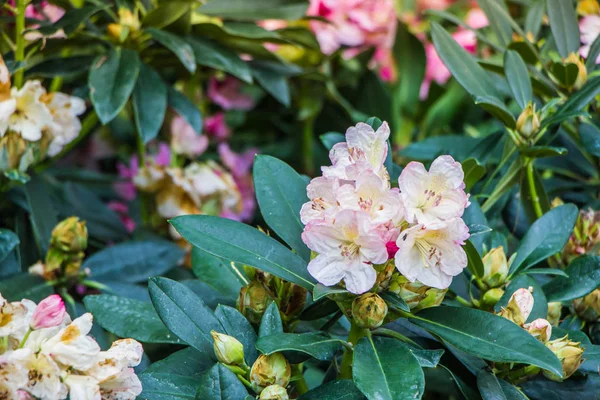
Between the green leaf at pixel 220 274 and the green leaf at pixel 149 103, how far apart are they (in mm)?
277

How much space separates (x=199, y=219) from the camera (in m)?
0.73

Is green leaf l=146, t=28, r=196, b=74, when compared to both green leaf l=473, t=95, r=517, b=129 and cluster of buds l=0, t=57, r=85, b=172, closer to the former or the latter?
cluster of buds l=0, t=57, r=85, b=172

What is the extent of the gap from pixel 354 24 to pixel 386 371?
1097mm

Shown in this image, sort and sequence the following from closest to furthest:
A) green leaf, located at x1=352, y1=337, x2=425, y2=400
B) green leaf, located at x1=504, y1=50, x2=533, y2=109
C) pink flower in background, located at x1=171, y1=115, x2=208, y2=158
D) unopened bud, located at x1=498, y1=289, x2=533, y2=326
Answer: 1. green leaf, located at x1=352, y1=337, x2=425, y2=400
2. unopened bud, located at x1=498, y1=289, x2=533, y2=326
3. green leaf, located at x1=504, y1=50, x2=533, y2=109
4. pink flower in background, located at x1=171, y1=115, x2=208, y2=158

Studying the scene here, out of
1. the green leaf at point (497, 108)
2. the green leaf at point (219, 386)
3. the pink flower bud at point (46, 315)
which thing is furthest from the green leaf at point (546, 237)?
the pink flower bud at point (46, 315)

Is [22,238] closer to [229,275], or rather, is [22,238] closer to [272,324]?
[229,275]

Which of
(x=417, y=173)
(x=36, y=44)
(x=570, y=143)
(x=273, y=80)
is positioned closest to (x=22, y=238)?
(x=36, y=44)

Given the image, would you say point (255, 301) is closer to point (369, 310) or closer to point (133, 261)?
point (369, 310)

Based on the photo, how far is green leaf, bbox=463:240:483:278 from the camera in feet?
2.55

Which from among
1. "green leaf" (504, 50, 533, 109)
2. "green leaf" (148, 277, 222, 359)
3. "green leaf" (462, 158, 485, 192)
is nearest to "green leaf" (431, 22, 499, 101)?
"green leaf" (504, 50, 533, 109)

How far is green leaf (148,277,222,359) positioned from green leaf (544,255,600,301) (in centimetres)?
38

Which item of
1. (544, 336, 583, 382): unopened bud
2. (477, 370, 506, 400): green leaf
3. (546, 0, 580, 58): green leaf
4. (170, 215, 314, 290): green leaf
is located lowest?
(477, 370, 506, 400): green leaf

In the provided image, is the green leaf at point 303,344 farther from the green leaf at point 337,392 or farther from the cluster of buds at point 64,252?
the cluster of buds at point 64,252

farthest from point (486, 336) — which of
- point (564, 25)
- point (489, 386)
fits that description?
point (564, 25)
